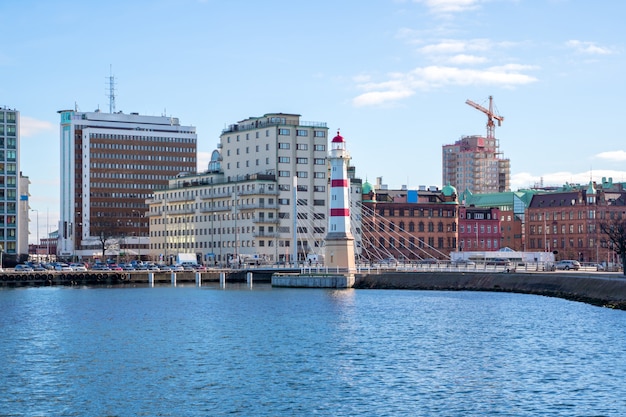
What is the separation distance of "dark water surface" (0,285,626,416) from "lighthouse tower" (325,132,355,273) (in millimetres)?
34694

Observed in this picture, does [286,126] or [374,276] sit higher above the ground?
[286,126]

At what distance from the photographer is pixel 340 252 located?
147625 mm

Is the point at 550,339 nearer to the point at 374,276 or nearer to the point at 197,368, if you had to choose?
the point at 197,368

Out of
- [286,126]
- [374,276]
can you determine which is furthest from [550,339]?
[286,126]

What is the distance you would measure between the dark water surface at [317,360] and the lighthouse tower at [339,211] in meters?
34.7

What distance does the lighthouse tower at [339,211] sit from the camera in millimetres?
144375

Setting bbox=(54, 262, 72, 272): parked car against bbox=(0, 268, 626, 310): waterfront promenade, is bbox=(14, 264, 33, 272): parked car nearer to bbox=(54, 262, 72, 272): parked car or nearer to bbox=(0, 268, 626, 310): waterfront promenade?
bbox=(0, 268, 626, 310): waterfront promenade

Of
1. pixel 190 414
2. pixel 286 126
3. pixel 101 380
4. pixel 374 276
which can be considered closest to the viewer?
pixel 190 414

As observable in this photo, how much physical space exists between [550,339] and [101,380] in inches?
1366

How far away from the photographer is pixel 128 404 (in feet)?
165

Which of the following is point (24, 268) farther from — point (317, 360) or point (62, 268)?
point (317, 360)

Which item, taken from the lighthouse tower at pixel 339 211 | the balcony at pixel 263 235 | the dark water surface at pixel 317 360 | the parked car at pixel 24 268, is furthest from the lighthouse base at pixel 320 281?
the parked car at pixel 24 268

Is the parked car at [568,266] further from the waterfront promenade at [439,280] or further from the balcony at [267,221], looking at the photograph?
the balcony at [267,221]

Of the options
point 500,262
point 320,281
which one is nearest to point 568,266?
point 500,262
